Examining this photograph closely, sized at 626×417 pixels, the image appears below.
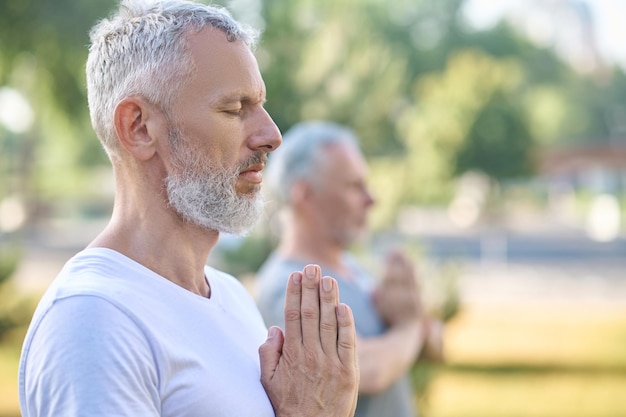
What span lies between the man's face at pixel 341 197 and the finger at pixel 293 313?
1472 mm

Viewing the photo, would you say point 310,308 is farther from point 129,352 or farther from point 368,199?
point 368,199

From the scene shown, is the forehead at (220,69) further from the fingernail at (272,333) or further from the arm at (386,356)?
the arm at (386,356)

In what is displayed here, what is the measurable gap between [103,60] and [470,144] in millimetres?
26133

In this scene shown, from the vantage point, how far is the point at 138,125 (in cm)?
155

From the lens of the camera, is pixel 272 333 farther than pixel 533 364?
No

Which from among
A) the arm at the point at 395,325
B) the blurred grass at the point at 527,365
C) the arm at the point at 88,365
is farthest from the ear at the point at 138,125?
the blurred grass at the point at 527,365

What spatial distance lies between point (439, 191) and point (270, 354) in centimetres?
2812

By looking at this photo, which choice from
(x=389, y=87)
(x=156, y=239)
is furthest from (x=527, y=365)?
(x=156, y=239)

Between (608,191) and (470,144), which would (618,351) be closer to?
(470,144)

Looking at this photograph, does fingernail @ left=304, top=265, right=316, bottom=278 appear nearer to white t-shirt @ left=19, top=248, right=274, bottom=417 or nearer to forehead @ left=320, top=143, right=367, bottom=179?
white t-shirt @ left=19, top=248, right=274, bottom=417

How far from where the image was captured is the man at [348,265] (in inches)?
107

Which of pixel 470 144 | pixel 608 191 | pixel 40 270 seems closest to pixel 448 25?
pixel 608 191

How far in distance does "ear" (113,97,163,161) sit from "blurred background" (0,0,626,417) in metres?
2.05

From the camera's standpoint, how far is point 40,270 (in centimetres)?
2152
